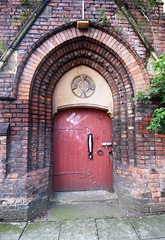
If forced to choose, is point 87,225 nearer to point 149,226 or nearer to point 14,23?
point 149,226

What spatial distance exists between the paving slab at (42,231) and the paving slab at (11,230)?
10 centimetres

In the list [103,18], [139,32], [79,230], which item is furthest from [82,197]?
[103,18]

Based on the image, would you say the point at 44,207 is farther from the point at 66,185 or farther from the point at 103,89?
the point at 103,89

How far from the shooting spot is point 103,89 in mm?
3506

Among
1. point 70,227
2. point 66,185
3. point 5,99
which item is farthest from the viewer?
point 66,185

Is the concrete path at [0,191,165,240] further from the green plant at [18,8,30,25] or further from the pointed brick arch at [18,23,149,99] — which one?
the green plant at [18,8,30,25]

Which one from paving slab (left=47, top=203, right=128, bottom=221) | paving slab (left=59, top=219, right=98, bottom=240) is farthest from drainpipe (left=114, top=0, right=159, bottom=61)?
paving slab (left=59, top=219, right=98, bottom=240)

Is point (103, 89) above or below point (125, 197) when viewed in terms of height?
above

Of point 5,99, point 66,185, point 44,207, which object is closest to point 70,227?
point 44,207

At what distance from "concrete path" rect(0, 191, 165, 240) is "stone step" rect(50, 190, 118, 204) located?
5cm

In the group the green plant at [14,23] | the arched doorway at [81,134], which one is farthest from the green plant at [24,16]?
the arched doorway at [81,134]

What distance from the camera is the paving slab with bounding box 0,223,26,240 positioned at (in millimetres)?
2150

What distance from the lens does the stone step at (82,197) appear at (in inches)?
123

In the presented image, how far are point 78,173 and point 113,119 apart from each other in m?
1.64
